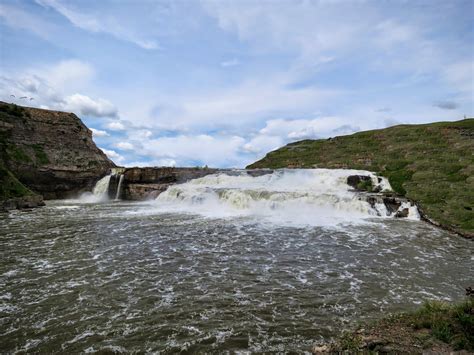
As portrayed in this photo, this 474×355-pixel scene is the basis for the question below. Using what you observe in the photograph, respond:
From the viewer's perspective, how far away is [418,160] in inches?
1367

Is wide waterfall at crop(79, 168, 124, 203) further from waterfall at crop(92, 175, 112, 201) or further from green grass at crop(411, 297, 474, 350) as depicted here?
green grass at crop(411, 297, 474, 350)

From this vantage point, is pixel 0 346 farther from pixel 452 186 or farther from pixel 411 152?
pixel 411 152

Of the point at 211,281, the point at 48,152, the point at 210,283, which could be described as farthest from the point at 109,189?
the point at 210,283

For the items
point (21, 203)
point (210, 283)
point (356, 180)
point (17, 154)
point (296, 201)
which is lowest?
point (210, 283)

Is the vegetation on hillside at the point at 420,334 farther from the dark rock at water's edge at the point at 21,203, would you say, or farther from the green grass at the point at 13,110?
the green grass at the point at 13,110

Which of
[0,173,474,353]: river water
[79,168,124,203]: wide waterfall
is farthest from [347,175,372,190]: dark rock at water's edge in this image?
[79,168,124,203]: wide waterfall

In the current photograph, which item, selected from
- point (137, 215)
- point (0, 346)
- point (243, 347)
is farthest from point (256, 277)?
point (137, 215)

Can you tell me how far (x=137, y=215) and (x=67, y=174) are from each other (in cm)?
2174

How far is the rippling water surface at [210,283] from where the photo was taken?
6805mm

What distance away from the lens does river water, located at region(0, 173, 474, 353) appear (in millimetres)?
6820

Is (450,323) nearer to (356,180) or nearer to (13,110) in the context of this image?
(356,180)

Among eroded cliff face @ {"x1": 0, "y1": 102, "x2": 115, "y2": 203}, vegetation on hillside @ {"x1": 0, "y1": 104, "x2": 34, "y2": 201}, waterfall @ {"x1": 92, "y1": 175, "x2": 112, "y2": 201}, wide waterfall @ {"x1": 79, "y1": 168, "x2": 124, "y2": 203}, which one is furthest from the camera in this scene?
wide waterfall @ {"x1": 79, "y1": 168, "x2": 124, "y2": 203}

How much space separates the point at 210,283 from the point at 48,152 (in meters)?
40.3

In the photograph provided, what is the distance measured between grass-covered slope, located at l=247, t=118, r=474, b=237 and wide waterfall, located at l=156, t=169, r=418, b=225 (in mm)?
2378
